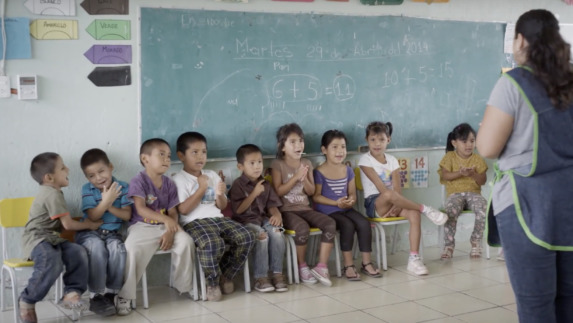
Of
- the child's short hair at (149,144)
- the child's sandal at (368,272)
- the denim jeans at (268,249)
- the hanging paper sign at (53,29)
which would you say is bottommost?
the child's sandal at (368,272)

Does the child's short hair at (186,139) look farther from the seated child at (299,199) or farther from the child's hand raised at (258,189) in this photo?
the seated child at (299,199)

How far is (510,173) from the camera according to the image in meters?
2.19

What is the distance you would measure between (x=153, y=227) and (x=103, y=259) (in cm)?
36

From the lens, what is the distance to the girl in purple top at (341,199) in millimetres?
4371

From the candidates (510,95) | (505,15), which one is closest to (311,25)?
(505,15)

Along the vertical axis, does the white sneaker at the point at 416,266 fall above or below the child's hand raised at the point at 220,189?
below

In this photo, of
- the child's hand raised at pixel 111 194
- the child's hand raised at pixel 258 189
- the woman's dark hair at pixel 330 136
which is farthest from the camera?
the woman's dark hair at pixel 330 136

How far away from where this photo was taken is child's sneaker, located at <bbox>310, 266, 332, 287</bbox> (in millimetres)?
4199

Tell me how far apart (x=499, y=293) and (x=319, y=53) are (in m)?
1.93

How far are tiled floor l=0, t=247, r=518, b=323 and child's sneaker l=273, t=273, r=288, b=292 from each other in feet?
0.15

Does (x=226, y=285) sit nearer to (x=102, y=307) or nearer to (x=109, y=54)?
(x=102, y=307)

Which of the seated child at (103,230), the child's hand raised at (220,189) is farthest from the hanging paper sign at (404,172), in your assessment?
the seated child at (103,230)

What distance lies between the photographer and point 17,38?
3738 millimetres

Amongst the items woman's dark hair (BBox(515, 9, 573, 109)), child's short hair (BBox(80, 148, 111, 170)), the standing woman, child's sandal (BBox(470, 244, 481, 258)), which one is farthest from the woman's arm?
child's sandal (BBox(470, 244, 481, 258))
